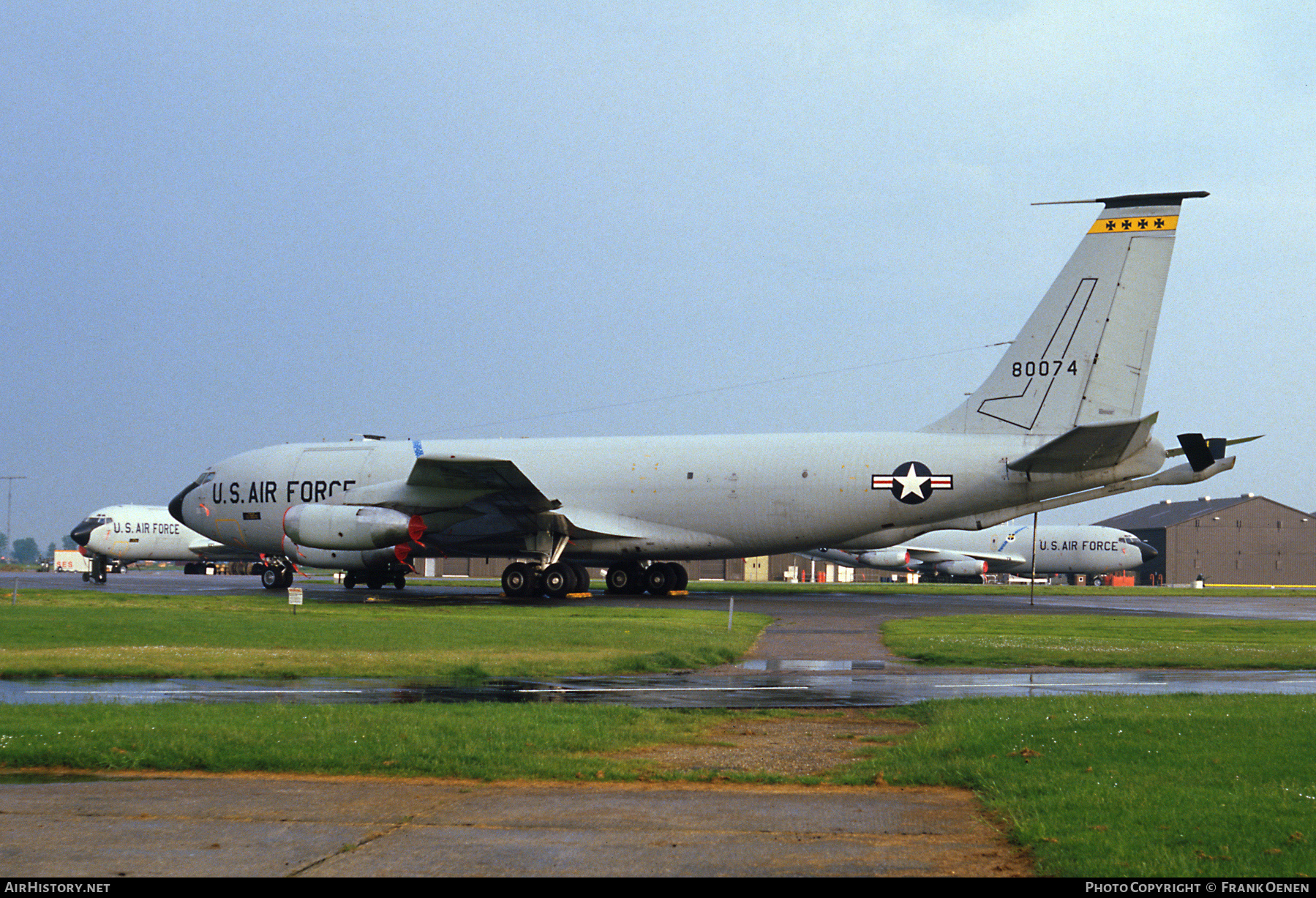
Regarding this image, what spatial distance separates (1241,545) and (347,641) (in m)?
94.5

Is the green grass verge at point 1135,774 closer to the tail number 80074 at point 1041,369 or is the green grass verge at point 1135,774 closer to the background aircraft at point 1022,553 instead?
the tail number 80074 at point 1041,369

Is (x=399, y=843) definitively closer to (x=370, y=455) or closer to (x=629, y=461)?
(x=629, y=461)

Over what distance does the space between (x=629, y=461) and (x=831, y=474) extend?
6.36 metres

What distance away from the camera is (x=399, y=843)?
18.6 feet

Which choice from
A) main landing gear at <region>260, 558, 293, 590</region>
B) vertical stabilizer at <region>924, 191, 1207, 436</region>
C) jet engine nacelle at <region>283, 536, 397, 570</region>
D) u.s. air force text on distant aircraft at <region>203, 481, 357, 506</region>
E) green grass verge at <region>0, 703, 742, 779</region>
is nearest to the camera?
green grass verge at <region>0, 703, 742, 779</region>

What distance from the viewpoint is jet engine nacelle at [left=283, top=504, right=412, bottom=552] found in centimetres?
3111

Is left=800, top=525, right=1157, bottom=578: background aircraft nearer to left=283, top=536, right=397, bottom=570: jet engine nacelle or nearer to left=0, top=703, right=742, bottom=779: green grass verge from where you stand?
left=283, top=536, right=397, bottom=570: jet engine nacelle

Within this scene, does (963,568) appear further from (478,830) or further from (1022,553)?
(478,830)

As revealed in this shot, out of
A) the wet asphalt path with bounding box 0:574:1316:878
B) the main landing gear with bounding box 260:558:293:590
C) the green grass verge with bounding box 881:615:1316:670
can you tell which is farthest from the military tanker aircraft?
the wet asphalt path with bounding box 0:574:1316:878

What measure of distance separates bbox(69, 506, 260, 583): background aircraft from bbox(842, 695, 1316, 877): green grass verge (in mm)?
53017

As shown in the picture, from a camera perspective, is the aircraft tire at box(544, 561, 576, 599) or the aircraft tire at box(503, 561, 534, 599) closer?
the aircraft tire at box(503, 561, 534, 599)

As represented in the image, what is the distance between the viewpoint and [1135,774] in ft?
24.3

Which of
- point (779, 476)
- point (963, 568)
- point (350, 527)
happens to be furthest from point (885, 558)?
point (350, 527)

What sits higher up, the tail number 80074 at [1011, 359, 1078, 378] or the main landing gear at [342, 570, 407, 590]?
the tail number 80074 at [1011, 359, 1078, 378]
